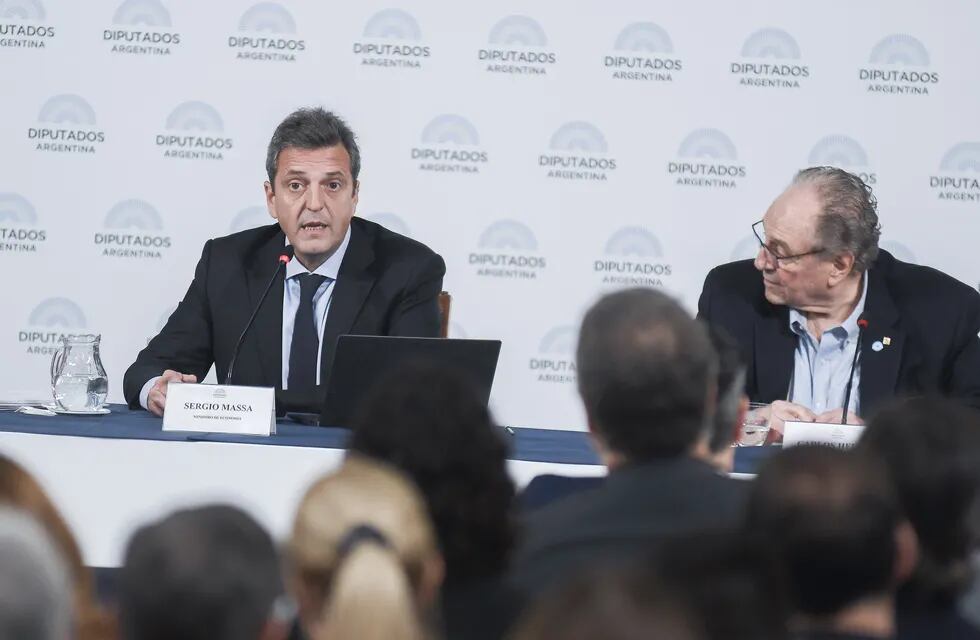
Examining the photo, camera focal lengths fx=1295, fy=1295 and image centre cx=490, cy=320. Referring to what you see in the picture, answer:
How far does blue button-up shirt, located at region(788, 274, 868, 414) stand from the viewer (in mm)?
3639

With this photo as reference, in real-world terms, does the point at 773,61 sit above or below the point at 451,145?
above

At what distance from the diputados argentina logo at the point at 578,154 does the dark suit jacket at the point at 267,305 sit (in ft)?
3.40

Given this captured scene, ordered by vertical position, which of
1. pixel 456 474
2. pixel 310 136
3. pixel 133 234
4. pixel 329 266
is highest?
pixel 310 136

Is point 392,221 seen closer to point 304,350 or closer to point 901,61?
point 304,350

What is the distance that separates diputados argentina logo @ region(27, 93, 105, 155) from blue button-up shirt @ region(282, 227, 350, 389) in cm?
144

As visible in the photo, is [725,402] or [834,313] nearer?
[725,402]

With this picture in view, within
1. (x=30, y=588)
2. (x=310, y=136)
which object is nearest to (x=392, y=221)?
(x=310, y=136)

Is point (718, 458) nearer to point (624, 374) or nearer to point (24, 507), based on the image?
point (624, 374)

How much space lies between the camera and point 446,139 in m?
4.89

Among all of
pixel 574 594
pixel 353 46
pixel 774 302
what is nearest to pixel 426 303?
pixel 774 302

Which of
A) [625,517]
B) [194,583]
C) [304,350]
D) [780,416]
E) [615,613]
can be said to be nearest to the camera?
[615,613]

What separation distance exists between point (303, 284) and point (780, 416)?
4.83 ft

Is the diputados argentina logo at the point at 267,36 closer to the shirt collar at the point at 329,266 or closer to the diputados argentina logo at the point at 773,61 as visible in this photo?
the shirt collar at the point at 329,266

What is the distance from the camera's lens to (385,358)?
3000 mm
